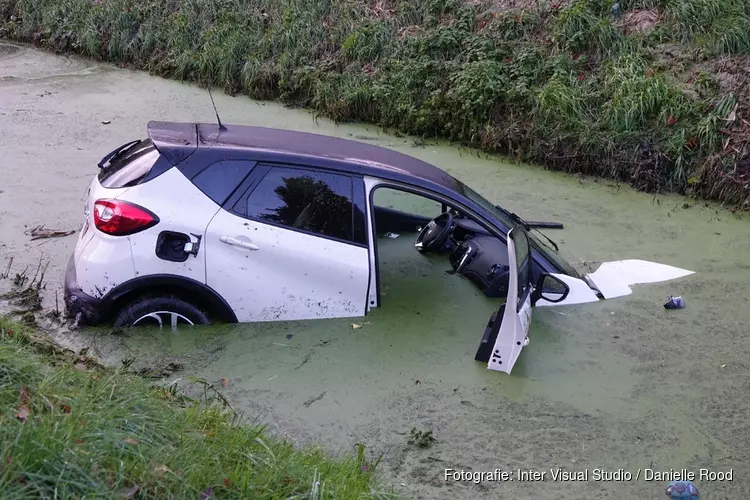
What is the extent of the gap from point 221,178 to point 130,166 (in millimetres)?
640

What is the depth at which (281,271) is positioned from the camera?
548 cm

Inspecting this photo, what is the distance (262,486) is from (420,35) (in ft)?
29.1

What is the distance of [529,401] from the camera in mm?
5086

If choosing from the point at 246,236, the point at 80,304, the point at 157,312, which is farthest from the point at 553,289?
the point at 80,304

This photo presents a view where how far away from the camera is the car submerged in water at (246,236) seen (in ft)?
17.3

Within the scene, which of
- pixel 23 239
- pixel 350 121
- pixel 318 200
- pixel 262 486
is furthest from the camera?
pixel 350 121

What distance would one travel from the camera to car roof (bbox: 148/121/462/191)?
551 cm

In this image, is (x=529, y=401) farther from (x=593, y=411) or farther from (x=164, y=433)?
(x=164, y=433)

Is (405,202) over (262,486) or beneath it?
beneath

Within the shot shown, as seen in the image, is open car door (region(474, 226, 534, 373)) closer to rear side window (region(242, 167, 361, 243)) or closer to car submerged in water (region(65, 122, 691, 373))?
car submerged in water (region(65, 122, 691, 373))

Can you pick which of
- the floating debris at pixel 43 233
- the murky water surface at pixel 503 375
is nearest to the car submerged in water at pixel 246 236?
the murky water surface at pixel 503 375

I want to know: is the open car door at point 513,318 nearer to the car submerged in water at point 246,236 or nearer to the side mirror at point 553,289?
the car submerged in water at point 246,236

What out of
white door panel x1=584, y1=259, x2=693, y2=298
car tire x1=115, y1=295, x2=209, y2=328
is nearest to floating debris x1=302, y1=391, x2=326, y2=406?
car tire x1=115, y1=295, x2=209, y2=328

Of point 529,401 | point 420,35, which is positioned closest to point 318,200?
point 529,401
